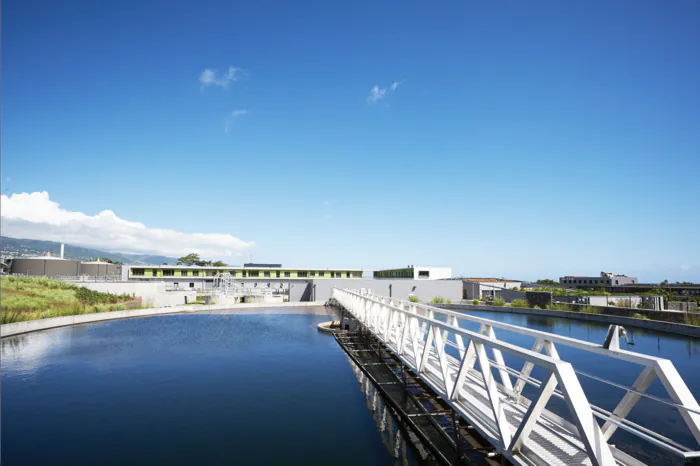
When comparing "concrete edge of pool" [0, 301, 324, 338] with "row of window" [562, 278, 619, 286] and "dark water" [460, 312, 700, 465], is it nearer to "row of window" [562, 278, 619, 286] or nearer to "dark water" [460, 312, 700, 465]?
"dark water" [460, 312, 700, 465]

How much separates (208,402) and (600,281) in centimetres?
8454

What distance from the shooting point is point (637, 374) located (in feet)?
37.7

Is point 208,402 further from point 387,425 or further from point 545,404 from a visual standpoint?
point 545,404

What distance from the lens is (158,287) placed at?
1280 inches

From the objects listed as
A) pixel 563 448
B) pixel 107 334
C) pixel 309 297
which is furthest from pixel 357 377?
pixel 309 297

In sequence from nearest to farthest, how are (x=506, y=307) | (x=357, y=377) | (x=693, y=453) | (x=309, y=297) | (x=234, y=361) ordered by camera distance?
(x=693, y=453), (x=357, y=377), (x=234, y=361), (x=506, y=307), (x=309, y=297)

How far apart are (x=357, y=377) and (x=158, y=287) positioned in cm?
2597

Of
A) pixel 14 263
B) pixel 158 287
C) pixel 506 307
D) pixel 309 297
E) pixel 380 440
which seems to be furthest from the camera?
pixel 14 263

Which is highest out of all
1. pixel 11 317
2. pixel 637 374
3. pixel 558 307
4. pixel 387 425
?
pixel 11 317

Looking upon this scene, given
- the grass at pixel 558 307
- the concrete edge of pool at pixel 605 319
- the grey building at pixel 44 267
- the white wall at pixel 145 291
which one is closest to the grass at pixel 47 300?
the white wall at pixel 145 291

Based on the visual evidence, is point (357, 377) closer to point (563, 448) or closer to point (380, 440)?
point (380, 440)

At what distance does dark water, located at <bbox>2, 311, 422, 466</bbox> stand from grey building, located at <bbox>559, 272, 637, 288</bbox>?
74.7 meters

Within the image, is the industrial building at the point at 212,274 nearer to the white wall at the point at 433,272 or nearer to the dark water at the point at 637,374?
the white wall at the point at 433,272

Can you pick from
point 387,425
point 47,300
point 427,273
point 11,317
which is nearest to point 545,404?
point 387,425
